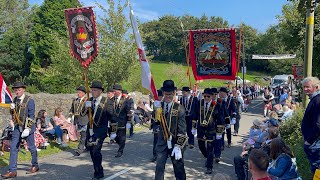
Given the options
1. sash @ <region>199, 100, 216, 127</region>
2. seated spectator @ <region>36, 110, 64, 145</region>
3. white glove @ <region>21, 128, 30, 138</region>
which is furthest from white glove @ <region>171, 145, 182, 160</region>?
seated spectator @ <region>36, 110, 64, 145</region>

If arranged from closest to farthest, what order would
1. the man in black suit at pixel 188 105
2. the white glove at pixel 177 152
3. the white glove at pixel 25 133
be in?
the white glove at pixel 177 152, the white glove at pixel 25 133, the man in black suit at pixel 188 105

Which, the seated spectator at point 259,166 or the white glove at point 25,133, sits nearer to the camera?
the seated spectator at point 259,166

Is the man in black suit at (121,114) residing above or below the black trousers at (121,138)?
above

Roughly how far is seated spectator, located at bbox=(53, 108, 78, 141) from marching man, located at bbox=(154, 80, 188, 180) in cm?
587

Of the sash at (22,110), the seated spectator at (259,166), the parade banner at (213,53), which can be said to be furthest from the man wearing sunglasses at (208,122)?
the seated spectator at (259,166)

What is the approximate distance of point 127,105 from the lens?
10.4 metres

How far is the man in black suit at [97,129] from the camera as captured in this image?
23.7ft

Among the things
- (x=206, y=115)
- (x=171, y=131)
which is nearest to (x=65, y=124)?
(x=206, y=115)

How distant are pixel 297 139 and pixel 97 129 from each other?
14.4 feet

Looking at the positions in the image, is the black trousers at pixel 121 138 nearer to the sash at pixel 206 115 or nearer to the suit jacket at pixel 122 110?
the suit jacket at pixel 122 110

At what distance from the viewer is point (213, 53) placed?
10.4 m

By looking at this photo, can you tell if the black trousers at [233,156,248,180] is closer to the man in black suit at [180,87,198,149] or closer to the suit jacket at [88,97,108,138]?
the suit jacket at [88,97,108,138]

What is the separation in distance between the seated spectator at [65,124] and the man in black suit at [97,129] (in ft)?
13.7

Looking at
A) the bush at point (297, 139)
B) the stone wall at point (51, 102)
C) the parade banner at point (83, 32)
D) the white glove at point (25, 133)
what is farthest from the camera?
the stone wall at point (51, 102)
